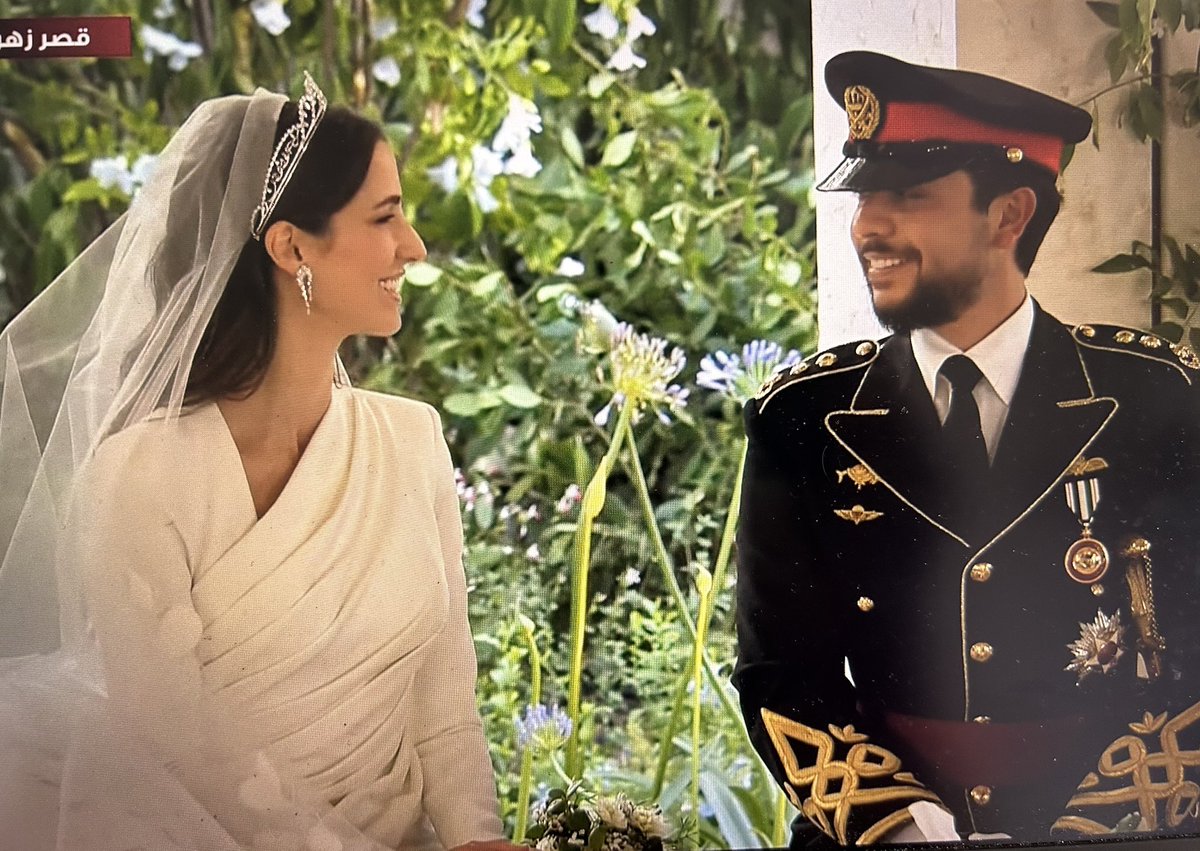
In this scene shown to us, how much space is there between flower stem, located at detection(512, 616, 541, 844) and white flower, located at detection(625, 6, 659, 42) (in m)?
0.92

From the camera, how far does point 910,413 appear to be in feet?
6.20

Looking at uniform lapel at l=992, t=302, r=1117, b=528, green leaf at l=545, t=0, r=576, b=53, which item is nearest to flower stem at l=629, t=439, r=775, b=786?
uniform lapel at l=992, t=302, r=1117, b=528

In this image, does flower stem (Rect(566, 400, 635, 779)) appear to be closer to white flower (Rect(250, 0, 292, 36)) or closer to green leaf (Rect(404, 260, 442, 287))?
green leaf (Rect(404, 260, 442, 287))

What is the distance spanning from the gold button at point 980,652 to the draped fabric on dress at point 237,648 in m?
0.85

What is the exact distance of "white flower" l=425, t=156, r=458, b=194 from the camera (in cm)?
183

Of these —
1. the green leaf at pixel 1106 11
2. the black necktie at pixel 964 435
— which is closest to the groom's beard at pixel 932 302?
the black necktie at pixel 964 435

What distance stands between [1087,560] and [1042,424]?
0.23 metres

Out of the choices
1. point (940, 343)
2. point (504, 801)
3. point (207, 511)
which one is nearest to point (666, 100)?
point (940, 343)

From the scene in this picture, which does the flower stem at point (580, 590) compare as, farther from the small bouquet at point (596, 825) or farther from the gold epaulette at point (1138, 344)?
the gold epaulette at point (1138, 344)

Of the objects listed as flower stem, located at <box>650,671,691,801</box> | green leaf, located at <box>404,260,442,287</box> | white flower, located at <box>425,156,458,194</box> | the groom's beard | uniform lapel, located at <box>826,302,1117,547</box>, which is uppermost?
white flower, located at <box>425,156,458,194</box>

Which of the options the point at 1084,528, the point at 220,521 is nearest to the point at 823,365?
the point at 1084,528

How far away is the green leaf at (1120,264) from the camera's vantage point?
6.34ft

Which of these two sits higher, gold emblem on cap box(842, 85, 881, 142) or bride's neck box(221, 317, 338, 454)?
gold emblem on cap box(842, 85, 881, 142)

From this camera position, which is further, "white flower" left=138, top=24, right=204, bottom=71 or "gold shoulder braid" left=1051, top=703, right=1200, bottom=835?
"gold shoulder braid" left=1051, top=703, right=1200, bottom=835
